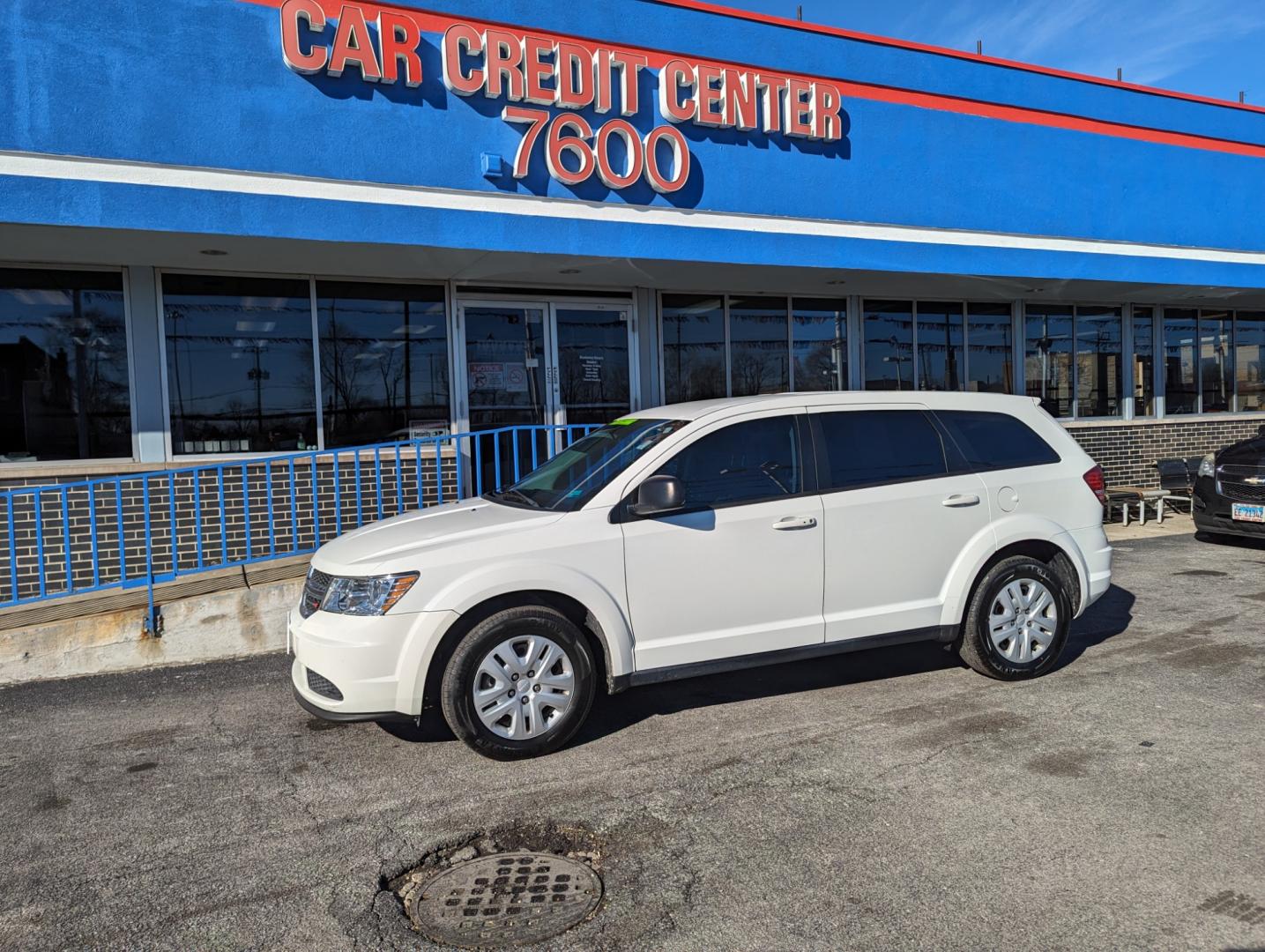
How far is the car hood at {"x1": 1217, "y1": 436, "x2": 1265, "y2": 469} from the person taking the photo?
372 inches

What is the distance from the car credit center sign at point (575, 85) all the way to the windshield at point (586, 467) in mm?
4217

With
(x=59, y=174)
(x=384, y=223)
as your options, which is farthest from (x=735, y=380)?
(x=59, y=174)

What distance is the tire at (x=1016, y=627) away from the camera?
5.40m

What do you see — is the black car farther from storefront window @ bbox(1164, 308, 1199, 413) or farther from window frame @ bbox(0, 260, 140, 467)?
window frame @ bbox(0, 260, 140, 467)

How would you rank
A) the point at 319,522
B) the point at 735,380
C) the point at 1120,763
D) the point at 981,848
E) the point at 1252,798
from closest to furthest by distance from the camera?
1. the point at 981,848
2. the point at 1252,798
3. the point at 1120,763
4. the point at 319,522
5. the point at 735,380

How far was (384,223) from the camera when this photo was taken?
8102mm

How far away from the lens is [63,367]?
27.7 ft

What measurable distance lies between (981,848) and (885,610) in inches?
73.3

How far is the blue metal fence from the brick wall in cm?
887

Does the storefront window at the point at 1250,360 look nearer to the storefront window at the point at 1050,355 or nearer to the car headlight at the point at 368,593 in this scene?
→ the storefront window at the point at 1050,355

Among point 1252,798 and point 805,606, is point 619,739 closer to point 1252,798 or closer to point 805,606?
point 805,606

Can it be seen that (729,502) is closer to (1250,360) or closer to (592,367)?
(592,367)

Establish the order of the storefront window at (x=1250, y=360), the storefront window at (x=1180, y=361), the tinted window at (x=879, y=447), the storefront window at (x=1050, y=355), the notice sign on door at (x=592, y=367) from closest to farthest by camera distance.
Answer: the tinted window at (x=879, y=447)
the notice sign on door at (x=592, y=367)
the storefront window at (x=1050, y=355)
the storefront window at (x=1180, y=361)
the storefront window at (x=1250, y=360)

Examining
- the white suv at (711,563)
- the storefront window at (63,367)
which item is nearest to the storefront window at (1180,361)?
the white suv at (711,563)
